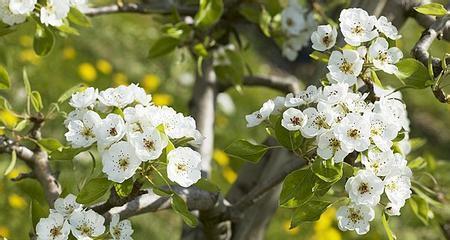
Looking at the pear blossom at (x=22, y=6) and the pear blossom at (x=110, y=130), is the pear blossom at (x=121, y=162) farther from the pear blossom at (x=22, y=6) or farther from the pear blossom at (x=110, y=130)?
the pear blossom at (x=22, y=6)

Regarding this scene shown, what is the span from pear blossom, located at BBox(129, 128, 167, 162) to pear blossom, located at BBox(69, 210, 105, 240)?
0.50 ft

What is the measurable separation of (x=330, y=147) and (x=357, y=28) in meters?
0.22

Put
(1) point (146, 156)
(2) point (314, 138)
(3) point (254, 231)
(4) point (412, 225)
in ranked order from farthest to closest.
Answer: (4) point (412, 225) → (3) point (254, 231) → (2) point (314, 138) → (1) point (146, 156)

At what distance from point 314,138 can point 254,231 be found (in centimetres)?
83

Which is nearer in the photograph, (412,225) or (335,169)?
(335,169)

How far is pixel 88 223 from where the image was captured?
1278 mm

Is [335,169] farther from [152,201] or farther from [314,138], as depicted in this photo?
[152,201]

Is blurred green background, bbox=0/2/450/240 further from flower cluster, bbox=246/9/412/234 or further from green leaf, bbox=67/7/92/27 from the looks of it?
flower cluster, bbox=246/9/412/234

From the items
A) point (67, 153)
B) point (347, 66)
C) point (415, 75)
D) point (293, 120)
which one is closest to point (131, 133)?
point (67, 153)

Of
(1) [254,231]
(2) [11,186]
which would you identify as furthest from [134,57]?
(1) [254,231]

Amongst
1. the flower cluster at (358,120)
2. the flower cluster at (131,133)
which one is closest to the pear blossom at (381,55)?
the flower cluster at (358,120)

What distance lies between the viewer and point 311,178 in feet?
4.24

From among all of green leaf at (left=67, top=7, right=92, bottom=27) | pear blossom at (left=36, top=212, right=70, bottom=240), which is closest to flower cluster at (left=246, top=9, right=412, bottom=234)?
pear blossom at (left=36, top=212, right=70, bottom=240)

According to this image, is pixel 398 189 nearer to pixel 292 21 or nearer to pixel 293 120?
pixel 293 120
